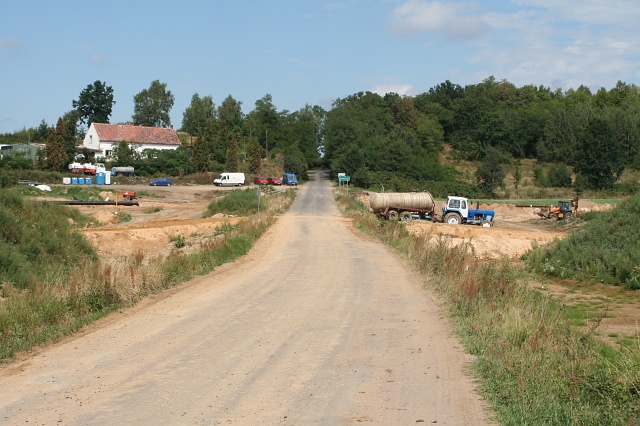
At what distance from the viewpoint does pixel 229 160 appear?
113438 millimetres

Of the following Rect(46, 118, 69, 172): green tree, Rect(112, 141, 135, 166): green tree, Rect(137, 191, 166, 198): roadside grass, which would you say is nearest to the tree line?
Rect(112, 141, 135, 166): green tree

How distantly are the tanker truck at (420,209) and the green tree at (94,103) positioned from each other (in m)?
115

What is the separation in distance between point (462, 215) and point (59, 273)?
39.9 metres

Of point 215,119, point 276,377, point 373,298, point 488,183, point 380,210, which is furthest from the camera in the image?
point 215,119

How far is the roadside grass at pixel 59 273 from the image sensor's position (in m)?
12.3

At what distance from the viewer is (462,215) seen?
53125 millimetres

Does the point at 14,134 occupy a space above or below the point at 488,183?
above

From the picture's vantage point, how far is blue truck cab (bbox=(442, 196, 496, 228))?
174ft

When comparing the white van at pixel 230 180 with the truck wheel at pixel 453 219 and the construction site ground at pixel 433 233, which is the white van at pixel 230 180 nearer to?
the construction site ground at pixel 433 233

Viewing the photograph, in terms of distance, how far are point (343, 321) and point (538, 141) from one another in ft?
454

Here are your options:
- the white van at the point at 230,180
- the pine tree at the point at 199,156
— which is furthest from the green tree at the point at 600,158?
the pine tree at the point at 199,156

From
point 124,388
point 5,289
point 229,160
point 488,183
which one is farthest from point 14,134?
point 124,388

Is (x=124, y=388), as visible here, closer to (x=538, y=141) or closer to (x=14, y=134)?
(x=538, y=141)

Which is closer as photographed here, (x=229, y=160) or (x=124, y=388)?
(x=124, y=388)
